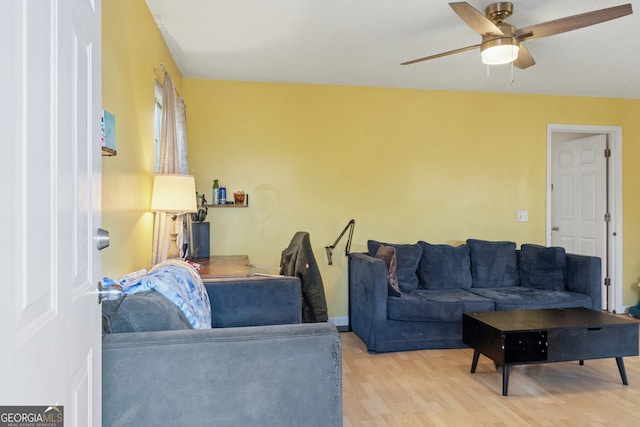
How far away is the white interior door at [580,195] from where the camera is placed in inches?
195

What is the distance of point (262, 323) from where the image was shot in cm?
248

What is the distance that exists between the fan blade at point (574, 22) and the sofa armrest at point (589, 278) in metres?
2.28

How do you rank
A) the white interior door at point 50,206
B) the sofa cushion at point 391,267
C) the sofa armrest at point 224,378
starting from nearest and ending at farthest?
the white interior door at point 50,206 → the sofa armrest at point 224,378 → the sofa cushion at point 391,267

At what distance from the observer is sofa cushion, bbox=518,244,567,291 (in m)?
4.01

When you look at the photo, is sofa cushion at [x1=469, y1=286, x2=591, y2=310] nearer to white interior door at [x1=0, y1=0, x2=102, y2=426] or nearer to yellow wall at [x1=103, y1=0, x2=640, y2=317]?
yellow wall at [x1=103, y1=0, x2=640, y2=317]


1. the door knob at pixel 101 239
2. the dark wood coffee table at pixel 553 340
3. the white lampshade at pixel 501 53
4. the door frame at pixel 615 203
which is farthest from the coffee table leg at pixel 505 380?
the door frame at pixel 615 203

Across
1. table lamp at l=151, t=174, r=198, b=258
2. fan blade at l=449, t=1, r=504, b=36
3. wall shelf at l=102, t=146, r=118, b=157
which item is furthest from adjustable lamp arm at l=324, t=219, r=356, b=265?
wall shelf at l=102, t=146, r=118, b=157

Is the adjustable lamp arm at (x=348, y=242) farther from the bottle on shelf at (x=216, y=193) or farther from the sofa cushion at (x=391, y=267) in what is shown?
the bottle on shelf at (x=216, y=193)

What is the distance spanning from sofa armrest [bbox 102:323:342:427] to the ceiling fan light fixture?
2.13 metres

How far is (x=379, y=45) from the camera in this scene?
10.9 feet

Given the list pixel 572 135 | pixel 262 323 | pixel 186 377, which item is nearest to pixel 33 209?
pixel 186 377

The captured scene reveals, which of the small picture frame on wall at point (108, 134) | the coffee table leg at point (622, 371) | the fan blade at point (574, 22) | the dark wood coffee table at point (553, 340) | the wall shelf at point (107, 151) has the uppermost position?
the fan blade at point (574, 22)

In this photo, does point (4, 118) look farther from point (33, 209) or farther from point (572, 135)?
point (572, 135)

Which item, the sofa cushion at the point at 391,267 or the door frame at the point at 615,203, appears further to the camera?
the door frame at the point at 615,203
